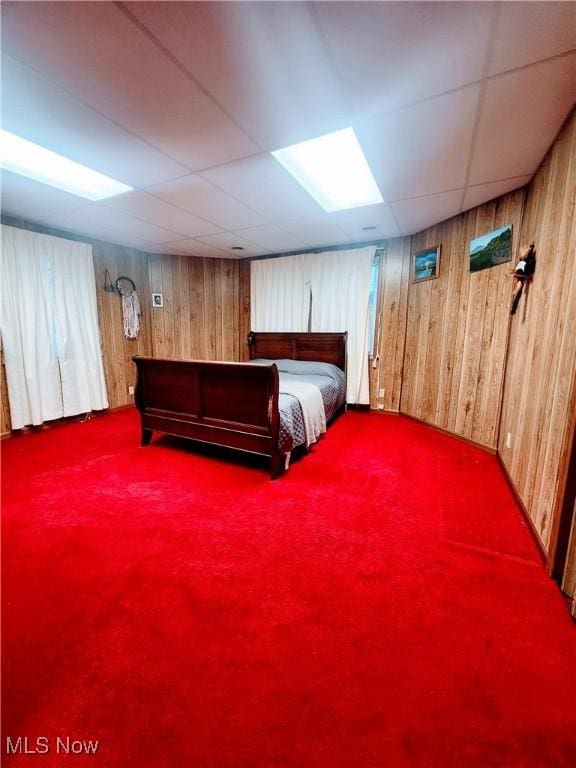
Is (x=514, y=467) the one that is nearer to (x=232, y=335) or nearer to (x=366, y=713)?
(x=366, y=713)

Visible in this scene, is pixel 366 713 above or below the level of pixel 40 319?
below

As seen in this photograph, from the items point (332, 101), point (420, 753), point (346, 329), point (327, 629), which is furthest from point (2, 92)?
point (346, 329)

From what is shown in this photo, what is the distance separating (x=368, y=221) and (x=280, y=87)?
222 cm

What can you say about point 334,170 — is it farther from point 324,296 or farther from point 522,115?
point 324,296

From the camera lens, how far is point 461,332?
3385 mm

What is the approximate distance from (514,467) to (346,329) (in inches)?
109

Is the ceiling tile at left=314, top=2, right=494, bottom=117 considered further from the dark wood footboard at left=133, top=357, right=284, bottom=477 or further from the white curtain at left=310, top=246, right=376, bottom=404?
the white curtain at left=310, top=246, right=376, bottom=404

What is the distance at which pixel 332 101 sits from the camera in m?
1.67

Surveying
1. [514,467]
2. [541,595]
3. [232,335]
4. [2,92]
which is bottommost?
[541,595]

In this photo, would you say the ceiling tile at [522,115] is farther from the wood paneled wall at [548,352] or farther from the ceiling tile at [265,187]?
the ceiling tile at [265,187]

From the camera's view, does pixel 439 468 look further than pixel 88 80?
Yes

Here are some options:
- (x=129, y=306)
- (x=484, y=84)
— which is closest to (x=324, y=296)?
(x=129, y=306)

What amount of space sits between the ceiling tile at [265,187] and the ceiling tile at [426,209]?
2.89 feet
